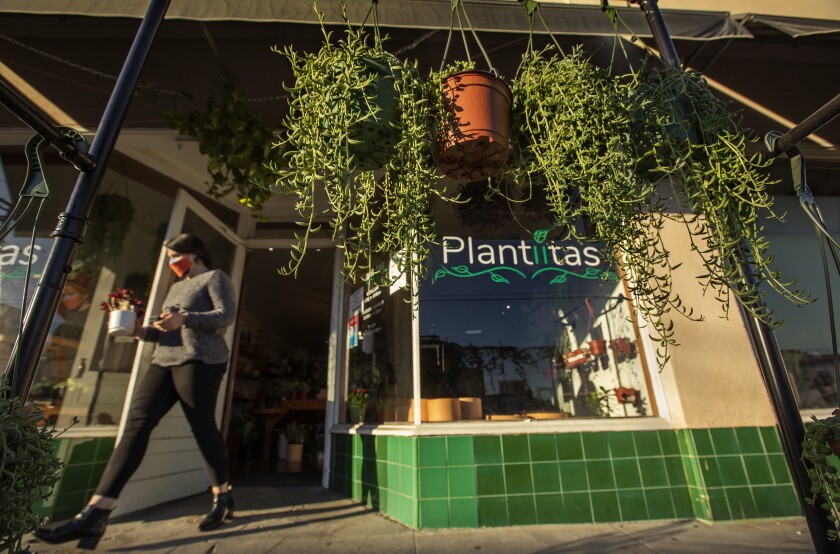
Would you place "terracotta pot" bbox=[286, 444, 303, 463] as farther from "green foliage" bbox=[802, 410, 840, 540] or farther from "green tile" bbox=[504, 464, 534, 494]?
"green foliage" bbox=[802, 410, 840, 540]

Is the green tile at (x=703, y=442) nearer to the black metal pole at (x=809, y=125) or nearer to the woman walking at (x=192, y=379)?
the black metal pole at (x=809, y=125)

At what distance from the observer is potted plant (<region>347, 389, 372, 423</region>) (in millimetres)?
3158

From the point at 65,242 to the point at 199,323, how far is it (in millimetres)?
1370

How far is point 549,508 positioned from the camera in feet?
7.45

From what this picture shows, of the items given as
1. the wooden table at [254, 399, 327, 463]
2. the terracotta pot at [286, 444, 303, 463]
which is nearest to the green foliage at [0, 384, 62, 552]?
the wooden table at [254, 399, 327, 463]

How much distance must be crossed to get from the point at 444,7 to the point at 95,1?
65.4 inches

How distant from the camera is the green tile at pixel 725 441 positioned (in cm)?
238

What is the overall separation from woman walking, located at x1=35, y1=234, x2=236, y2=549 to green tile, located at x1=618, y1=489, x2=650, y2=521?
85.1 inches

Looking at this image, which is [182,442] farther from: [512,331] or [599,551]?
[599,551]

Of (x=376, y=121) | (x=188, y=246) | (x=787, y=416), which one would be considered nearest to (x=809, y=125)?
(x=787, y=416)

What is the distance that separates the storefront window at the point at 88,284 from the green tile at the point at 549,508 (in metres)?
2.63

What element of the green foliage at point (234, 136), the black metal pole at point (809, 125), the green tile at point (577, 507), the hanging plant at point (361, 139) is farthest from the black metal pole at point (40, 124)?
the green tile at point (577, 507)

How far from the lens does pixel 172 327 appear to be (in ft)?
6.80

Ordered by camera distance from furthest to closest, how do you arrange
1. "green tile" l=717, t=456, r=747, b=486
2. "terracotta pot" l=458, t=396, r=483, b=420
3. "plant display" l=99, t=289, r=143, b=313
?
"terracotta pot" l=458, t=396, r=483, b=420
"green tile" l=717, t=456, r=747, b=486
"plant display" l=99, t=289, r=143, b=313
